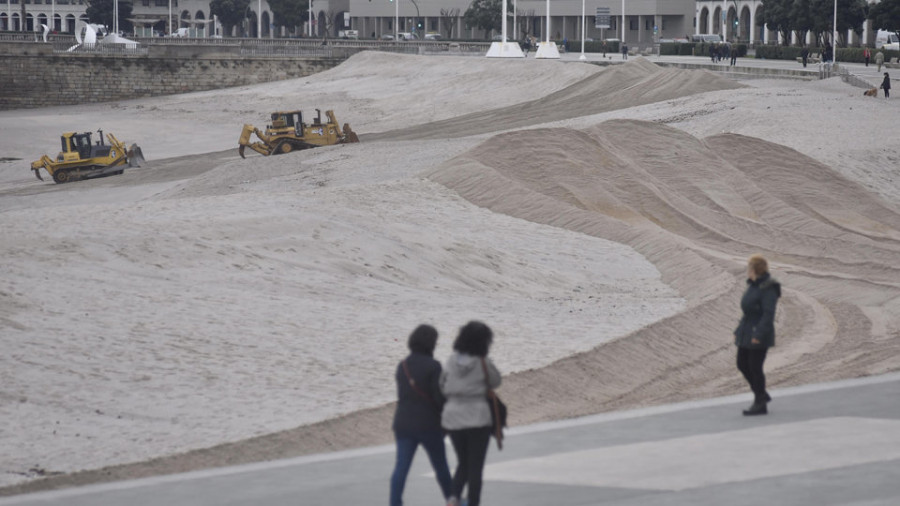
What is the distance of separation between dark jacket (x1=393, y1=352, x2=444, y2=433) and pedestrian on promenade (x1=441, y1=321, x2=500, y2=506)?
0.07 m

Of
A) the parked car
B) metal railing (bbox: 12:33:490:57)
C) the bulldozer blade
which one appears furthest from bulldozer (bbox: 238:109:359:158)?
the parked car

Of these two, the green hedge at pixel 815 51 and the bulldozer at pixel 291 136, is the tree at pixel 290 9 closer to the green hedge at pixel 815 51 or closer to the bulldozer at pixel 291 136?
the green hedge at pixel 815 51

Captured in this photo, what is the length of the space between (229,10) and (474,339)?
143631mm

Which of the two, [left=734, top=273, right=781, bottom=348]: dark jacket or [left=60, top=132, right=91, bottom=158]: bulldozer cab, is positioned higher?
[left=60, top=132, right=91, bottom=158]: bulldozer cab

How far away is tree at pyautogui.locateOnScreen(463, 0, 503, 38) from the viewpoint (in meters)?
118

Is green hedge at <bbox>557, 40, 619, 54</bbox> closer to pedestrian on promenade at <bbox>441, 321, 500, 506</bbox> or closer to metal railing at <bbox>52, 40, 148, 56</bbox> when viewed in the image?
metal railing at <bbox>52, 40, 148, 56</bbox>

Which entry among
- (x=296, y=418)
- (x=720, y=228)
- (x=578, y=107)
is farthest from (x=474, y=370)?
(x=578, y=107)

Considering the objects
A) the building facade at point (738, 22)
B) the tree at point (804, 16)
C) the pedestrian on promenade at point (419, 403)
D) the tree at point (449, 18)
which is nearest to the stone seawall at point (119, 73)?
the tree at point (804, 16)

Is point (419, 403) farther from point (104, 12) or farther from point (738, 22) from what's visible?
point (104, 12)

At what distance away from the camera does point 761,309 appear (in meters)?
11.3

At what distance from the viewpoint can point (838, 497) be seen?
29.7ft

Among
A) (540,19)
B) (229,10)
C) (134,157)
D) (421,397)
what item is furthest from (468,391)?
(229,10)

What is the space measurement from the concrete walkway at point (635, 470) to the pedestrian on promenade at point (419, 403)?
1.04 meters

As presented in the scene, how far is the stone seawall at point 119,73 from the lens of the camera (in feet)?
265
